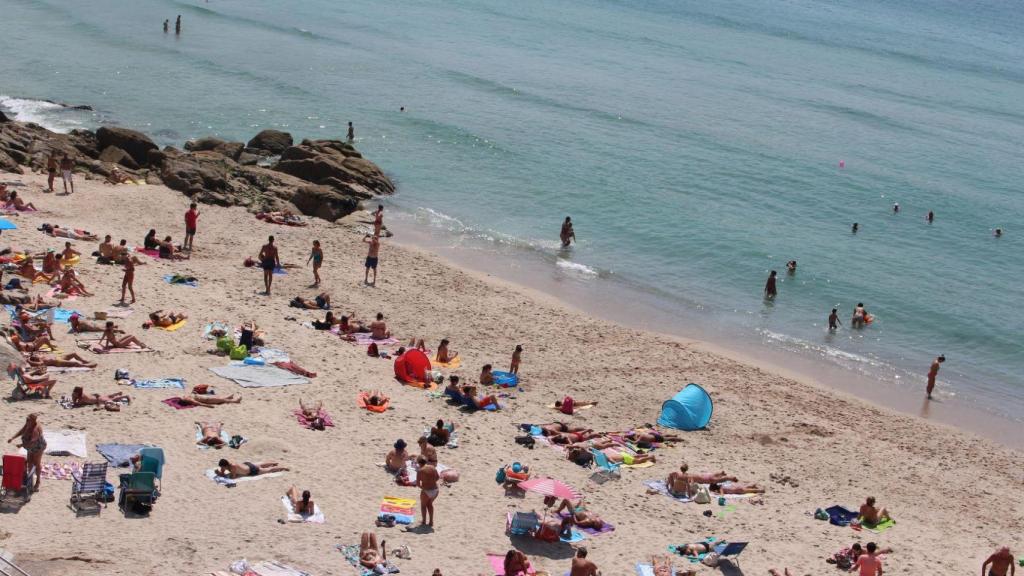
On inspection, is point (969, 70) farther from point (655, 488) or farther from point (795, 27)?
point (655, 488)

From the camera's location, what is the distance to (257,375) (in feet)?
64.2

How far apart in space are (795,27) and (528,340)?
3906 inches

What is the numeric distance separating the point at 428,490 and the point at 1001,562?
8905mm

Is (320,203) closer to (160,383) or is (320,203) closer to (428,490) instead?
(160,383)

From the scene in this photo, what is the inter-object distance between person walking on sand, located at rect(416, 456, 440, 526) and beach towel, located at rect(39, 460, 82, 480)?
A: 478 centimetres

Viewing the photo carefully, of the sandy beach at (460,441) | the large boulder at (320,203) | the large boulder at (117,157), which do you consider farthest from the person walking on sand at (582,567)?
the large boulder at (117,157)

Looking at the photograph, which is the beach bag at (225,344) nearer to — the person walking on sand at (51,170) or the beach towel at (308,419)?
the beach towel at (308,419)

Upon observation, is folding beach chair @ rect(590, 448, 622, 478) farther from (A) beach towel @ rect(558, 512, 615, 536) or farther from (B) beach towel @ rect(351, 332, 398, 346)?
(B) beach towel @ rect(351, 332, 398, 346)

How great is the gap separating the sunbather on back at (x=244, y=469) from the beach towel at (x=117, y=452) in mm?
1254

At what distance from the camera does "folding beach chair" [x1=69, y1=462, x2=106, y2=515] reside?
1394 cm

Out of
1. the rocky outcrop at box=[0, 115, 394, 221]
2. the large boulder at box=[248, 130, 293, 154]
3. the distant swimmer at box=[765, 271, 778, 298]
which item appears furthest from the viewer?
the large boulder at box=[248, 130, 293, 154]

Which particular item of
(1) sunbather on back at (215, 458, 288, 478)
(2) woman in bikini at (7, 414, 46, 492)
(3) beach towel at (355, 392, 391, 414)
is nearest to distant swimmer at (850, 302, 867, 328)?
(3) beach towel at (355, 392, 391, 414)

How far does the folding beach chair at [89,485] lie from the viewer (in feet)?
45.7

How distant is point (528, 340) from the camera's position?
25234 mm
